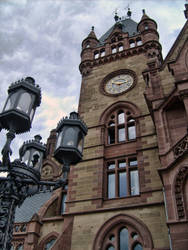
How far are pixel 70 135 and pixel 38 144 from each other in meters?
1.41

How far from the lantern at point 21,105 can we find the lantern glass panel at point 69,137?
947 millimetres

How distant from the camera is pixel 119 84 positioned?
76.5 ft

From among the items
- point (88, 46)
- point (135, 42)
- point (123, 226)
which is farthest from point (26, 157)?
point (88, 46)

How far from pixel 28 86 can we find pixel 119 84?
55.4 feet

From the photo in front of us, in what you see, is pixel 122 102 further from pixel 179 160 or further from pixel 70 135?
pixel 70 135

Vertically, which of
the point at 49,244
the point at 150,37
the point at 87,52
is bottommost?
the point at 49,244

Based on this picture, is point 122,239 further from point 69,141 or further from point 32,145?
point 69,141

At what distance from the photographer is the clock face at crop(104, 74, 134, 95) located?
22.8 metres

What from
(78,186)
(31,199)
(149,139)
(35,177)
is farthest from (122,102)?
(35,177)

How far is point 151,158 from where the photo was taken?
17172 millimetres

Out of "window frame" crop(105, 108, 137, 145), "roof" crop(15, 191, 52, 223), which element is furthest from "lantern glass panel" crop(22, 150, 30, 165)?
"roof" crop(15, 191, 52, 223)

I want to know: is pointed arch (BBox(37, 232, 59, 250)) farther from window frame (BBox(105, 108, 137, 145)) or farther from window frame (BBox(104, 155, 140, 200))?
window frame (BBox(105, 108, 137, 145))

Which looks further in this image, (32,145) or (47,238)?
(47,238)

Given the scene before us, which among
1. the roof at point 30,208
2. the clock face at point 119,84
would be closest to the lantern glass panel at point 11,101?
the clock face at point 119,84
